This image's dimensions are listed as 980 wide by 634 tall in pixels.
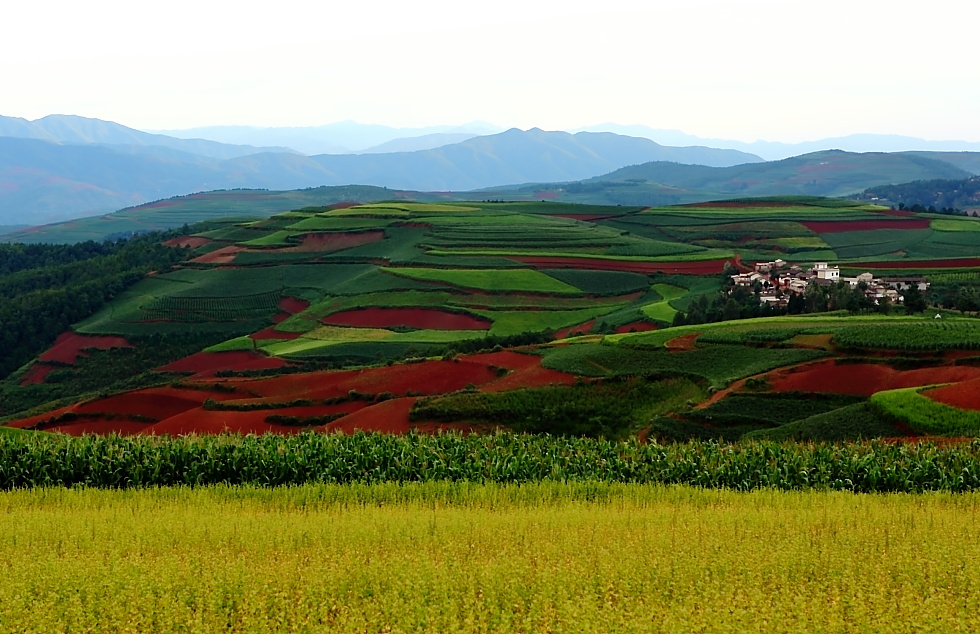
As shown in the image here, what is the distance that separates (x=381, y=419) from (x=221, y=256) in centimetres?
8969

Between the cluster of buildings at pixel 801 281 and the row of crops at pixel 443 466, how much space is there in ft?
160

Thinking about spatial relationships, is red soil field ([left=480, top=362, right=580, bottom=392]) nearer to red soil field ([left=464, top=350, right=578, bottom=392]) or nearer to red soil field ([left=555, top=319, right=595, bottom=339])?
red soil field ([left=464, top=350, right=578, bottom=392])

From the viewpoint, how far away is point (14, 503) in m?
23.0

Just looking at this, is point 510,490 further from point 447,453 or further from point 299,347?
point 299,347

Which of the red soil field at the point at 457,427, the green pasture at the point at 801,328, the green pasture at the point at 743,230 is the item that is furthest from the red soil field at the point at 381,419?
the green pasture at the point at 743,230

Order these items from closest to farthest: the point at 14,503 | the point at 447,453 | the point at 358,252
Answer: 1. the point at 14,503
2. the point at 447,453
3. the point at 358,252

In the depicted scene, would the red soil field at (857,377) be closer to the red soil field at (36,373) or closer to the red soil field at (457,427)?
the red soil field at (457,427)

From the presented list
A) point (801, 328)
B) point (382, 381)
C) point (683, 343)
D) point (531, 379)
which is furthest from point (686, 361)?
point (382, 381)

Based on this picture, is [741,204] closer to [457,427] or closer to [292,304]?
[292,304]

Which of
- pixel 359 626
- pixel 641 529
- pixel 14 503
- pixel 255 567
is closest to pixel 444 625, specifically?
pixel 359 626

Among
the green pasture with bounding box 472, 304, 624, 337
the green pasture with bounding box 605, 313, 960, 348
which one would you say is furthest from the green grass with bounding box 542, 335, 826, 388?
the green pasture with bounding box 472, 304, 624, 337

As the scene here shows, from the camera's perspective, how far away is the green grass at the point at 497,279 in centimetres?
10044

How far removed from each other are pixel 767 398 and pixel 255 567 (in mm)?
34233

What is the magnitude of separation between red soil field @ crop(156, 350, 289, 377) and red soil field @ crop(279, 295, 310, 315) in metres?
17.8
